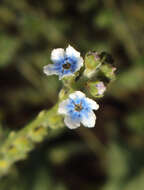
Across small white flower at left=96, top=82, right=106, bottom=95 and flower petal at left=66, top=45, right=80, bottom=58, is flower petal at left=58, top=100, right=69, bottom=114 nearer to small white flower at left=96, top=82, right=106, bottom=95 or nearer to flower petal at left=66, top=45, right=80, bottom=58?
small white flower at left=96, top=82, right=106, bottom=95

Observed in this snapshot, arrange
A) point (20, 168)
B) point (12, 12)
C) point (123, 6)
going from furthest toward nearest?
point (123, 6) < point (12, 12) < point (20, 168)

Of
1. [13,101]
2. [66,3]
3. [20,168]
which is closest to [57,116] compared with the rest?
[20,168]

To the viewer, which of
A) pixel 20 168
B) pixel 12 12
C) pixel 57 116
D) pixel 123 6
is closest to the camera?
pixel 57 116

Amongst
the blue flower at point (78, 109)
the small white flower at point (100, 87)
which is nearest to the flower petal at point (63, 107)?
the blue flower at point (78, 109)

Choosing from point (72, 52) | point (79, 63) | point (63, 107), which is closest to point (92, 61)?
point (79, 63)

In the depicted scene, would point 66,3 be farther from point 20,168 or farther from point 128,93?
point 20,168

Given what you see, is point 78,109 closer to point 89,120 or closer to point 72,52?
point 89,120

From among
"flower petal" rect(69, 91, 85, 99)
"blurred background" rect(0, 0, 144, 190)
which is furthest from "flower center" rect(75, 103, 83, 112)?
"blurred background" rect(0, 0, 144, 190)
